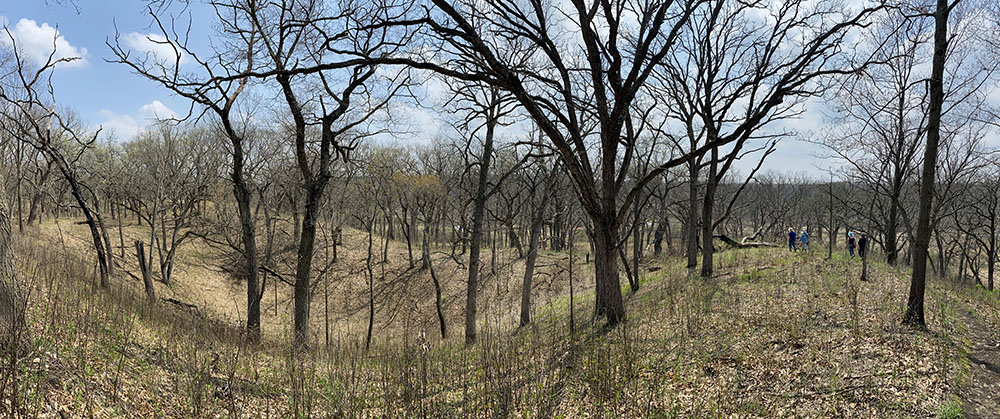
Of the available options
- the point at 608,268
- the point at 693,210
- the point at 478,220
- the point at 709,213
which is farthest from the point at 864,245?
the point at 478,220

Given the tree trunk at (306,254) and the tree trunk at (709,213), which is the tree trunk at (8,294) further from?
the tree trunk at (709,213)

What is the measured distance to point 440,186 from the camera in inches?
1303

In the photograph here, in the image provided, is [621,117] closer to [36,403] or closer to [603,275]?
[603,275]

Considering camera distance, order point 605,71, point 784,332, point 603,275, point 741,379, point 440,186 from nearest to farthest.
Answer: point 741,379 → point 784,332 → point 605,71 → point 603,275 → point 440,186

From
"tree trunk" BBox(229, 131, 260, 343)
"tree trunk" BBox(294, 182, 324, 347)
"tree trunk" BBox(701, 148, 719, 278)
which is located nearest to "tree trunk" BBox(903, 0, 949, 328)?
"tree trunk" BBox(701, 148, 719, 278)

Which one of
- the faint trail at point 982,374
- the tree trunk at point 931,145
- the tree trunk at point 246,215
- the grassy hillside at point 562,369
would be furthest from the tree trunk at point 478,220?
the faint trail at point 982,374

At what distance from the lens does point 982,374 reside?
19.2ft

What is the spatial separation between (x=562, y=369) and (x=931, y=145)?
21.7ft

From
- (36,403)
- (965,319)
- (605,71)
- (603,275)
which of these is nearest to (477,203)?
(603,275)

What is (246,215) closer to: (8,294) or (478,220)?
(478,220)

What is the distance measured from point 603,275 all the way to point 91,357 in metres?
7.62

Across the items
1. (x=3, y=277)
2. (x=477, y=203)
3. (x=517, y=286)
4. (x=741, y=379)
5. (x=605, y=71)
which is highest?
(x=605, y=71)

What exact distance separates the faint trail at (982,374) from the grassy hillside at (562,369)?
0.28 ft

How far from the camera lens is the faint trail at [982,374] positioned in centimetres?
502
